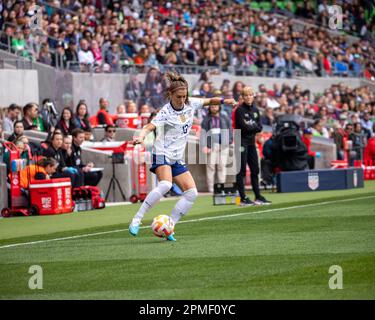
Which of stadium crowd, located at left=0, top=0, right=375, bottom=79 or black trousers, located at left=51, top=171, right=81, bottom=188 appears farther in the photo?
stadium crowd, located at left=0, top=0, right=375, bottom=79

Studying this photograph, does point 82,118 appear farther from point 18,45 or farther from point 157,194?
point 157,194

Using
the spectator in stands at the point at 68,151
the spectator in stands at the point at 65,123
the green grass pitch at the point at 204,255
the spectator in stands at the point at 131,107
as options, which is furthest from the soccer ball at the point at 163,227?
the spectator in stands at the point at 131,107

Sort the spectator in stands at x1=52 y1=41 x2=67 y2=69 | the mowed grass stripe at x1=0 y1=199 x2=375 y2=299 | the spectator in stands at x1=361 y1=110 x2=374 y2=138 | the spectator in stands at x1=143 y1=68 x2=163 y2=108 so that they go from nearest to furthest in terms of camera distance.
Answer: the mowed grass stripe at x1=0 y1=199 x2=375 y2=299
the spectator in stands at x1=52 y1=41 x2=67 y2=69
the spectator in stands at x1=143 y1=68 x2=163 y2=108
the spectator in stands at x1=361 y1=110 x2=374 y2=138

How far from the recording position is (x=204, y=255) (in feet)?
38.8

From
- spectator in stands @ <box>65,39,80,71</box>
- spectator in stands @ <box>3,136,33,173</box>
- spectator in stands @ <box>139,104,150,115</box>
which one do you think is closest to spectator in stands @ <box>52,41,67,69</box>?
spectator in stands @ <box>65,39,80,71</box>

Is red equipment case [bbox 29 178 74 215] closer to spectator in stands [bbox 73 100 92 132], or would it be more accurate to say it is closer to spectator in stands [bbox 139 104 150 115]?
spectator in stands [bbox 73 100 92 132]

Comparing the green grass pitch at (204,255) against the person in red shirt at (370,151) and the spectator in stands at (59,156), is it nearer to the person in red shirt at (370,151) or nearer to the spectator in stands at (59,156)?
the spectator in stands at (59,156)

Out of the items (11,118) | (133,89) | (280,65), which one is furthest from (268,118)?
(11,118)

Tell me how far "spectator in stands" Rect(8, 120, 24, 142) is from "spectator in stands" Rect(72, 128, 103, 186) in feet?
3.95

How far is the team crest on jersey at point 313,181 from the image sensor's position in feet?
80.9

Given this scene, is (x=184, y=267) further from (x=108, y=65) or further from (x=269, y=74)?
(x=269, y=74)

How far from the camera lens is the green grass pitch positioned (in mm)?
9336

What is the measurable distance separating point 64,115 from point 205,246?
36.8 ft

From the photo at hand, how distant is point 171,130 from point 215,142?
1110 centimetres
